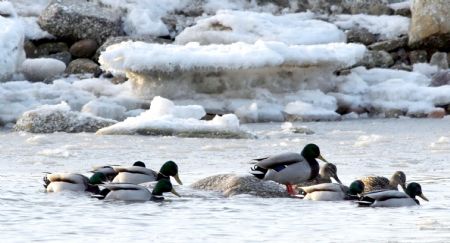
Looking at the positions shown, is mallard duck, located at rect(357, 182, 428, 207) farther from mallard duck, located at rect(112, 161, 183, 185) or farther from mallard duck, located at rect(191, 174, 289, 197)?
Answer: mallard duck, located at rect(112, 161, 183, 185)

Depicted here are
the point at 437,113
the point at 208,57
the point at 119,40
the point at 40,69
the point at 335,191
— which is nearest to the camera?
the point at 335,191

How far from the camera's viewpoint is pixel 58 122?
18.8 meters

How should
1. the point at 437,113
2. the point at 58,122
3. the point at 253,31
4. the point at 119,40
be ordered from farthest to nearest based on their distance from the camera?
1. the point at 119,40
2. the point at 253,31
3. the point at 437,113
4. the point at 58,122

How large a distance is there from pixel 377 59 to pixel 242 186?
13.9 meters

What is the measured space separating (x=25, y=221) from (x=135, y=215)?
86cm

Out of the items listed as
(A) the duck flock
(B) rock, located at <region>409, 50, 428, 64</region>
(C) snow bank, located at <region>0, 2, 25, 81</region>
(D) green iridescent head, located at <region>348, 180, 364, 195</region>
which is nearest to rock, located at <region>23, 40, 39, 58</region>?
(C) snow bank, located at <region>0, 2, 25, 81</region>

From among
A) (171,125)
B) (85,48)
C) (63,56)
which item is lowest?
(171,125)

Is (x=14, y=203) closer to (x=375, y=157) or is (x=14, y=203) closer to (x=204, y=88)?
(x=375, y=157)

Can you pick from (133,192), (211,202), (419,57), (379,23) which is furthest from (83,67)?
(211,202)

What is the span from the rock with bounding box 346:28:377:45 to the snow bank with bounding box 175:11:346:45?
0.48 metres

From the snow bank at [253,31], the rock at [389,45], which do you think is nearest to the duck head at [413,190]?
the snow bank at [253,31]

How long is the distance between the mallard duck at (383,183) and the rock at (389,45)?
1404 cm

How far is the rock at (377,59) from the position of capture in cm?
2467

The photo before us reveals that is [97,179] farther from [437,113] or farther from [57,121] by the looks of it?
[437,113]
